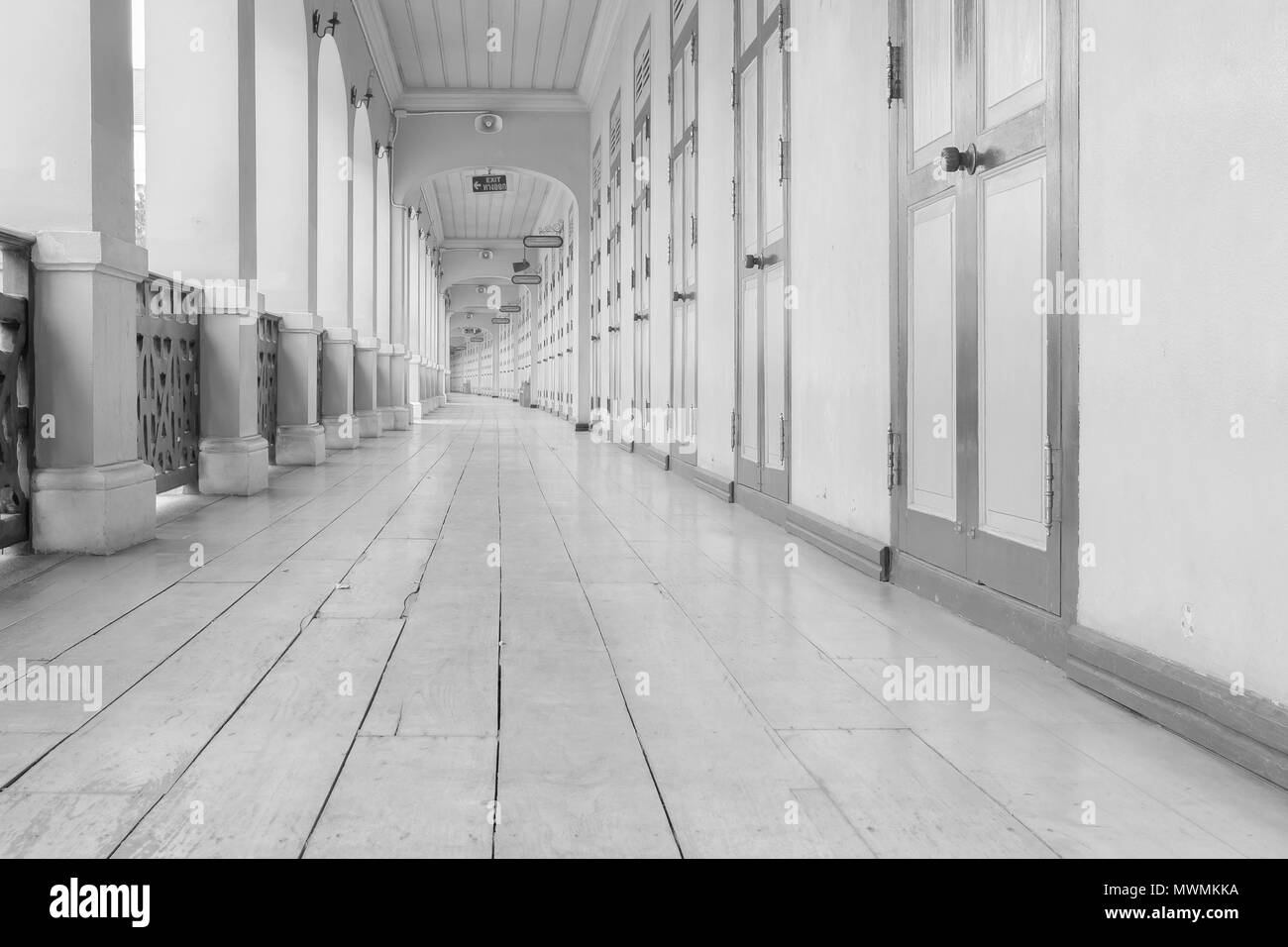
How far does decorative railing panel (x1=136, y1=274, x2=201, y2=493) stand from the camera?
4418mm

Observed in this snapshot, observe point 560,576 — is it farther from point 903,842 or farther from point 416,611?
point 903,842

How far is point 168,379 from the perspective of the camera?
4750mm

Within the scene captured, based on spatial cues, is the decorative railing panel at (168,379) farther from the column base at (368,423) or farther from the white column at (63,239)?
the column base at (368,423)

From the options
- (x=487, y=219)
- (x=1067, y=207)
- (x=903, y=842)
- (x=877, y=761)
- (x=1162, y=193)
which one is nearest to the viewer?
(x=903, y=842)

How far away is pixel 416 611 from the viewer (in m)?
2.60

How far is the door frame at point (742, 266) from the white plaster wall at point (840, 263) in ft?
0.20

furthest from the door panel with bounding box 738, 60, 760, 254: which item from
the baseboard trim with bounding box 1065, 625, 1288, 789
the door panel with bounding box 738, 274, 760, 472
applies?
the baseboard trim with bounding box 1065, 625, 1288, 789

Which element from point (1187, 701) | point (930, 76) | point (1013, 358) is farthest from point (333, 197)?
point (1187, 701)

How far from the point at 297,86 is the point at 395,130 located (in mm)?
6208

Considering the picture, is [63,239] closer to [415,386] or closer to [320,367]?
[320,367]

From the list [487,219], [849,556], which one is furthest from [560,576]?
[487,219]

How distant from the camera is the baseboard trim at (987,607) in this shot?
2150 mm

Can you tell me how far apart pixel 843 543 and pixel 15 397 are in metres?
2.81

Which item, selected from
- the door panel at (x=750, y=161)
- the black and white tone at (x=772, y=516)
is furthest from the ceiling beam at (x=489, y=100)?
the door panel at (x=750, y=161)
